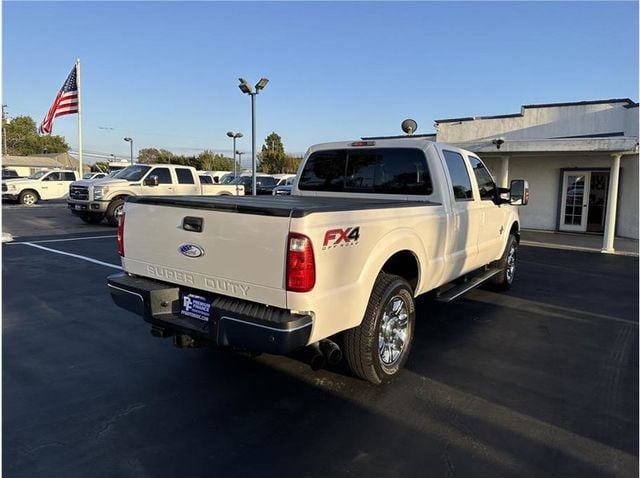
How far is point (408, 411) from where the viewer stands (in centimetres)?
339

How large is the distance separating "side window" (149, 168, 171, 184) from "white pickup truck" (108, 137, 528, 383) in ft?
38.5

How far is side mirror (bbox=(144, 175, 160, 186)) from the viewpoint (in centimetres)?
1462

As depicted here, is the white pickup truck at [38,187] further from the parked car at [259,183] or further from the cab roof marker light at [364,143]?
the cab roof marker light at [364,143]

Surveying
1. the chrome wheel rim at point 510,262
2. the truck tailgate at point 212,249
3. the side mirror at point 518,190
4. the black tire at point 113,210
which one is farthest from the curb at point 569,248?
the black tire at point 113,210

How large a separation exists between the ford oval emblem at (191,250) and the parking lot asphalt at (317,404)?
43.2 inches

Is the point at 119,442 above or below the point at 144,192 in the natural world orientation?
below

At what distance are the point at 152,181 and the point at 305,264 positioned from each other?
13.1 m

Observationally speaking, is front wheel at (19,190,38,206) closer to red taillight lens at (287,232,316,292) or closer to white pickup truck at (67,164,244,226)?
white pickup truck at (67,164,244,226)

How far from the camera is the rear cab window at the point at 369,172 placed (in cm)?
488

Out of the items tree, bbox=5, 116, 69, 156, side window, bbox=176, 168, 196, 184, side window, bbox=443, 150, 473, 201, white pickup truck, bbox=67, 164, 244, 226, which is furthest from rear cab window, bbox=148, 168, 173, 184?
tree, bbox=5, 116, 69, 156

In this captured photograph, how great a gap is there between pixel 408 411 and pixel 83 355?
299 cm

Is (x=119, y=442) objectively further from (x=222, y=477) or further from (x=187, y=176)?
(x=187, y=176)

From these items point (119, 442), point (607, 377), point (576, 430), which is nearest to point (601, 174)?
point (607, 377)

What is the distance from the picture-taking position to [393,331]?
3.96 meters
